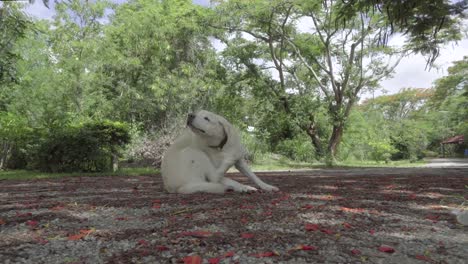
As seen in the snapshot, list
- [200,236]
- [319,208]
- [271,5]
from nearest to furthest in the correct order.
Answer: [200,236] < [319,208] < [271,5]

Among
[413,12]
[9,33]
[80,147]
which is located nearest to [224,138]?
[413,12]

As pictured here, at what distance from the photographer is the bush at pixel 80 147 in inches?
392

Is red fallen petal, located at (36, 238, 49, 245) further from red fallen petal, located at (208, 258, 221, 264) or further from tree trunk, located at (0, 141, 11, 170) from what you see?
tree trunk, located at (0, 141, 11, 170)

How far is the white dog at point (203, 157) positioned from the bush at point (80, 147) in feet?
18.8

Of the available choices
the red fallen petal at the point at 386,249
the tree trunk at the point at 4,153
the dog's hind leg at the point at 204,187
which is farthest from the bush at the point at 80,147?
the red fallen petal at the point at 386,249

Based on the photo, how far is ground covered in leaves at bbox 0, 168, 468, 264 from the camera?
2086 mm

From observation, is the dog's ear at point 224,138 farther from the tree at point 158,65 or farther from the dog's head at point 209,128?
the tree at point 158,65

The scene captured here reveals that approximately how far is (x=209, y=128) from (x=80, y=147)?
6.39m

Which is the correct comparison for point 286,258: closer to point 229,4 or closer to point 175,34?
point 229,4

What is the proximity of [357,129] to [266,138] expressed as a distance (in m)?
7.92

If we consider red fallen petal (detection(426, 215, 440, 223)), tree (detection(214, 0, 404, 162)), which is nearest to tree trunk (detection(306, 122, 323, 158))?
tree (detection(214, 0, 404, 162))

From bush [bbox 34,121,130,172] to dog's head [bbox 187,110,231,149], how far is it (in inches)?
236

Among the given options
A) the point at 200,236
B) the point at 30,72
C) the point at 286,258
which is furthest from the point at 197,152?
the point at 30,72

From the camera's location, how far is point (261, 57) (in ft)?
60.2
